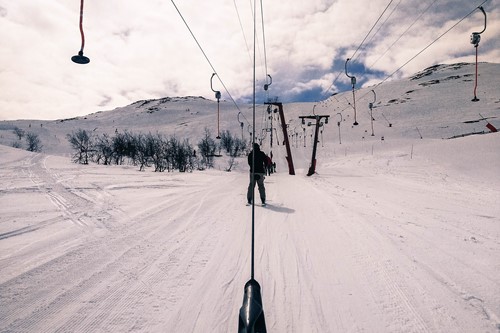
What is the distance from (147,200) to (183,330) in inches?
261

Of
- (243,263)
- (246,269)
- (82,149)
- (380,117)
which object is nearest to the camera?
(246,269)

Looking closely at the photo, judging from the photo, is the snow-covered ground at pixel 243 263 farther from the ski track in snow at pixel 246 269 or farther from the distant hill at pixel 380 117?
the distant hill at pixel 380 117

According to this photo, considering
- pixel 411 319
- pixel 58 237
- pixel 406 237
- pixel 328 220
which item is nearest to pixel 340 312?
pixel 411 319

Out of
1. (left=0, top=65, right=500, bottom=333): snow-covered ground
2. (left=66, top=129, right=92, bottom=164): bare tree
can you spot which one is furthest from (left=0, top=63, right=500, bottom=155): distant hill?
(left=0, top=65, right=500, bottom=333): snow-covered ground

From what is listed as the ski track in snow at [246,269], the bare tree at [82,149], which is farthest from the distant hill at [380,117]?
the ski track in snow at [246,269]

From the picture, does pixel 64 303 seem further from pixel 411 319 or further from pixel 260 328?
pixel 411 319

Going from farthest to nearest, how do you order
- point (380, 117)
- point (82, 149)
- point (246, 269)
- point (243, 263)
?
point (380, 117) → point (82, 149) → point (243, 263) → point (246, 269)

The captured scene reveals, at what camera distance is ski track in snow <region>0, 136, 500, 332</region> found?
8.66 feet

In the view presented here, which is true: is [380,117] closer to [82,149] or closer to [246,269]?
[82,149]

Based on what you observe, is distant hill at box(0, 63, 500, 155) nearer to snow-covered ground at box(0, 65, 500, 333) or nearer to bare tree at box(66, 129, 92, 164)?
bare tree at box(66, 129, 92, 164)

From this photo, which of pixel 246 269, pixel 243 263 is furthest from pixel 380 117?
pixel 246 269

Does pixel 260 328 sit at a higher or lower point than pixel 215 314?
higher

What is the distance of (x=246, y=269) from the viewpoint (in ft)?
12.3

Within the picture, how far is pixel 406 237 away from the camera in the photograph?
488cm
